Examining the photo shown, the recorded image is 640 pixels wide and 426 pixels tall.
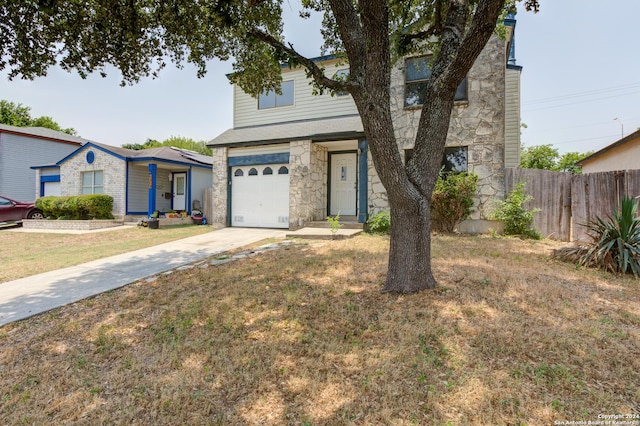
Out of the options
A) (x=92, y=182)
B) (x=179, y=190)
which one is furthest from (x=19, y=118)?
(x=179, y=190)

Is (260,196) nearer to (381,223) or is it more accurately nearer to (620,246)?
(381,223)

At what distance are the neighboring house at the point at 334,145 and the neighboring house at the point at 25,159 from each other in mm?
12638

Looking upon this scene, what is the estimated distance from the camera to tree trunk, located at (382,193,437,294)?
394cm

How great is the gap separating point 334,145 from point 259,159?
2885 mm

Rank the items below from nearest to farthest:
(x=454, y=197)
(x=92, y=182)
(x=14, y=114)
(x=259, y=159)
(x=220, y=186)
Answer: (x=454, y=197) → (x=259, y=159) → (x=220, y=186) → (x=92, y=182) → (x=14, y=114)

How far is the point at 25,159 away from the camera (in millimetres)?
19250

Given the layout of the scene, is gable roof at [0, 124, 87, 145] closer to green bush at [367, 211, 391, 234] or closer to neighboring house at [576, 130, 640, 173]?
green bush at [367, 211, 391, 234]

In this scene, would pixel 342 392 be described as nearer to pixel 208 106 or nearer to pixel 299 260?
pixel 299 260

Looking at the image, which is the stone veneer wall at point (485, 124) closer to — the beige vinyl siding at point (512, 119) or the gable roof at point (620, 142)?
the beige vinyl siding at point (512, 119)

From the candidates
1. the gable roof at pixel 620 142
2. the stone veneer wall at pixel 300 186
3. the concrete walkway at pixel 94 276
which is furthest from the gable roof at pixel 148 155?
the gable roof at pixel 620 142

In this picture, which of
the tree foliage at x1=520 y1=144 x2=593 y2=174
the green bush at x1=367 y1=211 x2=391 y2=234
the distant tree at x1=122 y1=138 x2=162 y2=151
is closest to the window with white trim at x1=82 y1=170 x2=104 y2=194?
the green bush at x1=367 y1=211 x2=391 y2=234

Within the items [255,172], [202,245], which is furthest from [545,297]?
[255,172]

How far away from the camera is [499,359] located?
2662 mm

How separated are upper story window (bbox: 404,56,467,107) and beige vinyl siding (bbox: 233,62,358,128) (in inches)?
89.3
